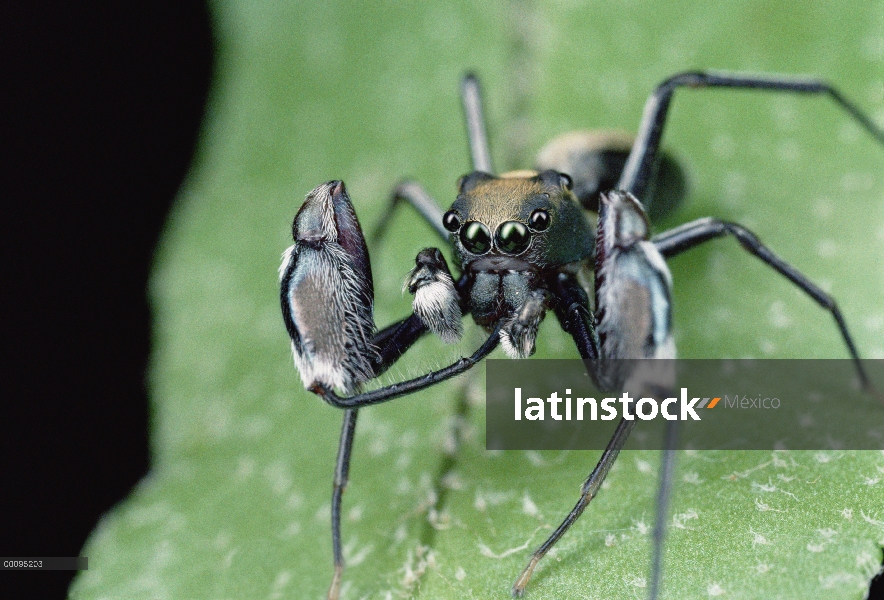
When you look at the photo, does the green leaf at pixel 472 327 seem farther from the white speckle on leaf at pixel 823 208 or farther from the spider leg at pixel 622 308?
the spider leg at pixel 622 308

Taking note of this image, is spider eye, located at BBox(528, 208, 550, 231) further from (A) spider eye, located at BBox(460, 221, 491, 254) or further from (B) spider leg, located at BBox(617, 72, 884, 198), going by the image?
(B) spider leg, located at BBox(617, 72, 884, 198)


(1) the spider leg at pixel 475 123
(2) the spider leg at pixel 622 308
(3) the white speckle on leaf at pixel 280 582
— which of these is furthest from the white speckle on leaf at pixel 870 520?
(1) the spider leg at pixel 475 123

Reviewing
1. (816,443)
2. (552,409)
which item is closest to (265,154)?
(552,409)

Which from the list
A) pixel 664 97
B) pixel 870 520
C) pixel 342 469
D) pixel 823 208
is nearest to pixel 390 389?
pixel 342 469

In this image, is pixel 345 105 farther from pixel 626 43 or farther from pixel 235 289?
pixel 626 43

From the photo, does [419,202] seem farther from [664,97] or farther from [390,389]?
[390,389]

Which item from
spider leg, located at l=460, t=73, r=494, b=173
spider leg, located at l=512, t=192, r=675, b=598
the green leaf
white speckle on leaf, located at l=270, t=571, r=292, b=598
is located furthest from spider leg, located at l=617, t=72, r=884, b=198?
white speckle on leaf, located at l=270, t=571, r=292, b=598
